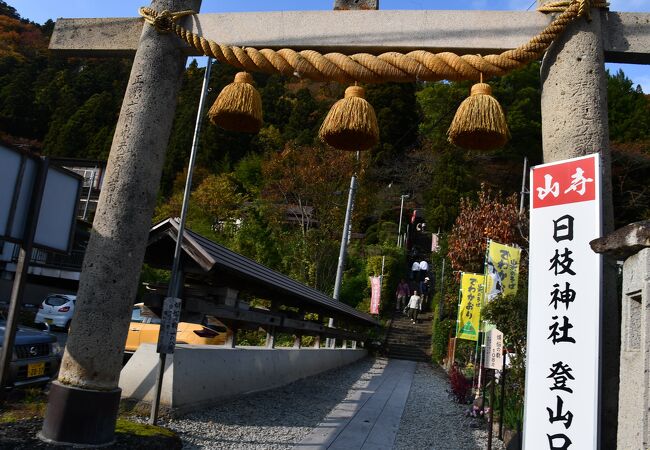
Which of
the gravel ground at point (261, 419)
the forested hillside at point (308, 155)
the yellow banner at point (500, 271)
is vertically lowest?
the gravel ground at point (261, 419)

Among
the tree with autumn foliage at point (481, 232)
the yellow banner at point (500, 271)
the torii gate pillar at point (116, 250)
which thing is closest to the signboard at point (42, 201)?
the torii gate pillar at point (116, 250)

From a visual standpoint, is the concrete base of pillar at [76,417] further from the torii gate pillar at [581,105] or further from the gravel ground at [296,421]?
the torii gate pillar at [581,105]

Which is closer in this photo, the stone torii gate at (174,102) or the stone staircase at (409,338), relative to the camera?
the stone torii gate at (174,102)

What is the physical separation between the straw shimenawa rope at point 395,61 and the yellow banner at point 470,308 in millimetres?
8658

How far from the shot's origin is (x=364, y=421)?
7.95m

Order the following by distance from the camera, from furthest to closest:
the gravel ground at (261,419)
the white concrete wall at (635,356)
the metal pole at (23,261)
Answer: the gravel ground at (261,419)
the metal pole at (23,261)
the white concrete wall at (635,356)

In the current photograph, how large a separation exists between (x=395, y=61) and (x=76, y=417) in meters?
3.85

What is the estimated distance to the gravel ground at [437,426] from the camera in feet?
23.2

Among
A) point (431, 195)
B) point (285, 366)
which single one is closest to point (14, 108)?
point (431, 195)

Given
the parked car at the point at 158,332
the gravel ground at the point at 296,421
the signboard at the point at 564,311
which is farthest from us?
the parked car at the point at 158,332

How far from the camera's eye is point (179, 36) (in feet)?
15.7

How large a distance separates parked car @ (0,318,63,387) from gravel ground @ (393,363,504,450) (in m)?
4.77

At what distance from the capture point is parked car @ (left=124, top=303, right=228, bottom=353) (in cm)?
921

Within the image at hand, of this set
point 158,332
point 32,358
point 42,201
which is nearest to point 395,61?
point 42,201
